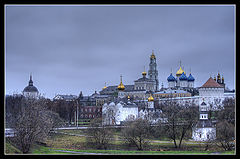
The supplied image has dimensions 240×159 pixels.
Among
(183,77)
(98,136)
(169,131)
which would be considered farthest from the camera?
(183,77)

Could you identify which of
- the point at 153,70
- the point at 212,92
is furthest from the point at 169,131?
the point at 153,70

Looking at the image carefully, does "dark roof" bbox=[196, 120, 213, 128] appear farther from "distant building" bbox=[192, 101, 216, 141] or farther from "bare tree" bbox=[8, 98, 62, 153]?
"bare tree" bbox=[8, 98, 62, 153]

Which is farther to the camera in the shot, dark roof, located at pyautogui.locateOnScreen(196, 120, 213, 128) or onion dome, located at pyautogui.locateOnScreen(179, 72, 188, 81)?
onion dome, located at pyautogui.locateOnScreen(179, 72, 188, 81)

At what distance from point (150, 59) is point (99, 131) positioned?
8571cm

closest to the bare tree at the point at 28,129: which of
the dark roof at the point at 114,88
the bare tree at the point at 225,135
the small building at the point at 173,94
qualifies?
the bare tree at the point at 225,135

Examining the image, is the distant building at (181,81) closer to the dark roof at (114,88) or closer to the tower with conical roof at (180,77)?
the tower with conical roof at (180,77)

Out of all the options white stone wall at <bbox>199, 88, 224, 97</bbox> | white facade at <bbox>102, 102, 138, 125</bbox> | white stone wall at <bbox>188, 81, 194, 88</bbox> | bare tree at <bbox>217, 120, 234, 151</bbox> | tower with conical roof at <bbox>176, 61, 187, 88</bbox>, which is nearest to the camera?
bare tree at <bbox>217, 120, 234, 151</bbox>

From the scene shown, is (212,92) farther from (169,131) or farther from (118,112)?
(169,131)

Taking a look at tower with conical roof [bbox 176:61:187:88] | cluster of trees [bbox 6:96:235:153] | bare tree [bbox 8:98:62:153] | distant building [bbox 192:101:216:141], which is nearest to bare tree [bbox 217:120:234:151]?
cluster of trees [bbox 6:96:235:153]

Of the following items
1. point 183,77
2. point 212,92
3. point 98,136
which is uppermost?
point 183,77
